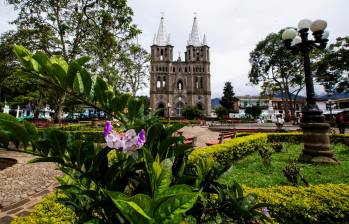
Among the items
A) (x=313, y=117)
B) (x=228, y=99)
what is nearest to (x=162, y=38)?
(x=228, y=99)

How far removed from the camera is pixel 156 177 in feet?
3.40

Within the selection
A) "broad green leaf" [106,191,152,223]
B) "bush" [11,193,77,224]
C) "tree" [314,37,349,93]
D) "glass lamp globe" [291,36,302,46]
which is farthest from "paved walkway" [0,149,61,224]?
"tree" [314,37,349,93]

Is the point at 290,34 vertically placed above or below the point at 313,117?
above

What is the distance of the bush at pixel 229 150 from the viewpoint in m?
6.90

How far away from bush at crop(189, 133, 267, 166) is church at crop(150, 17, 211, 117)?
164ft

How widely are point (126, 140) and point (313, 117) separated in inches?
294

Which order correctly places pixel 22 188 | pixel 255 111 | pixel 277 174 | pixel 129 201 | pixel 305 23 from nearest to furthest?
pixel 129 201
pixel 22 188
pixel 277 174
pixel 305 23
pixel 255 111

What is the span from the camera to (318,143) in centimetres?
715

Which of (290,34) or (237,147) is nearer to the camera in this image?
(290,34)

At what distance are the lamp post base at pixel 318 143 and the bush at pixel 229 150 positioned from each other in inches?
90.6

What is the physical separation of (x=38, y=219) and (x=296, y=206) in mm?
3193

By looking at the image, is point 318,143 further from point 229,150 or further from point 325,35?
point 325,35

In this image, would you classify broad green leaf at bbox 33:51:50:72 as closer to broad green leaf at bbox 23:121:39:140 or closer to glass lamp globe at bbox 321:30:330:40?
broad green leaf at bbox 23:121:39:140

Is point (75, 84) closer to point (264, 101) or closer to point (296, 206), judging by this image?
point (296, 206)
